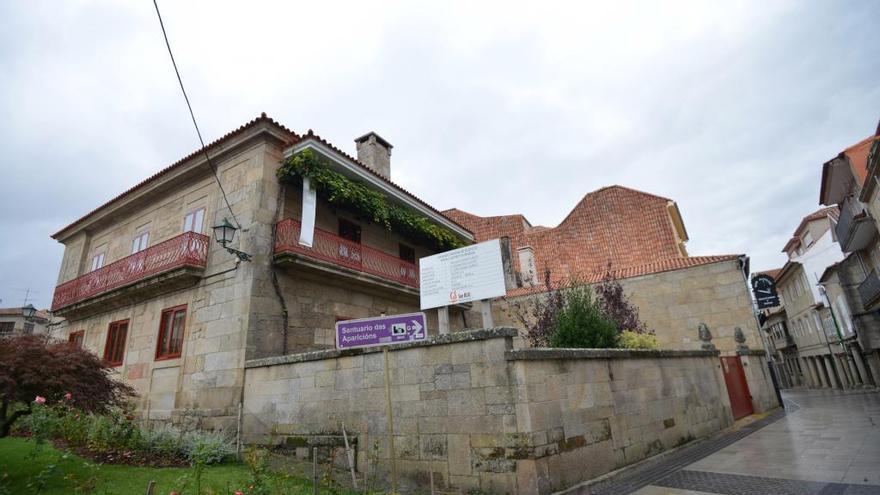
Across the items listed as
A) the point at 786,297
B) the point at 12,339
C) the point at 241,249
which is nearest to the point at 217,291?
the point at 241,249

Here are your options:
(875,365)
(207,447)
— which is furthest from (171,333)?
(875,365)

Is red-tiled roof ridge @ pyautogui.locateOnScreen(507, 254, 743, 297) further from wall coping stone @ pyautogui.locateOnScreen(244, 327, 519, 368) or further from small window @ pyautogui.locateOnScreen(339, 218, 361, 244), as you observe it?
wall coping stone @ pyautogui.locateOnScreen(244, 327, 519, 368)

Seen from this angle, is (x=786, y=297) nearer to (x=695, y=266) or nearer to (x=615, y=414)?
(x=695, y=266)

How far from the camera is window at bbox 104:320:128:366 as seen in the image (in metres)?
11.5

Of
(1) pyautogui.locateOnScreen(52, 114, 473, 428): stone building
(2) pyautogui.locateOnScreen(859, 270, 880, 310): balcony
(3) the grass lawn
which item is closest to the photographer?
(3) the grass lawn

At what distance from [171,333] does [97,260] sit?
6.51 metres

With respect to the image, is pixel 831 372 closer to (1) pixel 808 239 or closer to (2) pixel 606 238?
(1) pixel 808 239

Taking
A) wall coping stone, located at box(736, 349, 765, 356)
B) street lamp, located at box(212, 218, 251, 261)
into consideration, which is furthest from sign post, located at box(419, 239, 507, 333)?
wall coping stone, located at box(736, 349, 765, 356)

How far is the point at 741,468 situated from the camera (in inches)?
245

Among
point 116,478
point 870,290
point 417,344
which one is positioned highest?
point 870,290

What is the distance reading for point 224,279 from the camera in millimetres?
9578

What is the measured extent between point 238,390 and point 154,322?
14.1 ft

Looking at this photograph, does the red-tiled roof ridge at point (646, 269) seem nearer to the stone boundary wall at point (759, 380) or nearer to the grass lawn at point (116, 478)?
the stone boundary wall at point (759, 380)

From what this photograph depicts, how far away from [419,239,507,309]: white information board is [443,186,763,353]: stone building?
5752 mm
